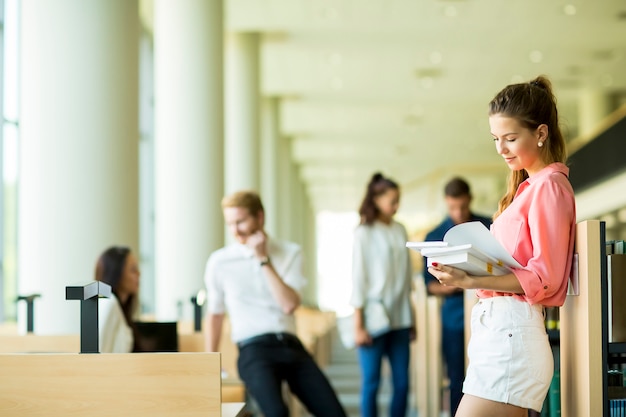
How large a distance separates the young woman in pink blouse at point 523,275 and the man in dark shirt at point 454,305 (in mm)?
3195

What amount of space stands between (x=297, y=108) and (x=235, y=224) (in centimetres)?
1645

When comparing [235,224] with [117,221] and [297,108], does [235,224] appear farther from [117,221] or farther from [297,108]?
[297,108]

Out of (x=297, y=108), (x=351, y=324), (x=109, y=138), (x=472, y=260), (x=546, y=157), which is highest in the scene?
(x=297, y=108)

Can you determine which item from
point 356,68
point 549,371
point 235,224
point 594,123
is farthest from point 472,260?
point 594,123

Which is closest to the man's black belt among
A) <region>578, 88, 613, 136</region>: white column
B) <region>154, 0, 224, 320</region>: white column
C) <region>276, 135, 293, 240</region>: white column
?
<region>154, 0, 224, 320</region>: white column

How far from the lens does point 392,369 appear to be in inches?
220

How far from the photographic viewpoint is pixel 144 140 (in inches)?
560

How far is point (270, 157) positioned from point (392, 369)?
14.1m

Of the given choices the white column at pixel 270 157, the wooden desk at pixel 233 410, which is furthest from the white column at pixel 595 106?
the wooden desk at pixel 233 410

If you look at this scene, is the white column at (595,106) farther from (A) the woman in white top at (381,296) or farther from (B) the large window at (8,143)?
(A) the woman in white top at (381,296)

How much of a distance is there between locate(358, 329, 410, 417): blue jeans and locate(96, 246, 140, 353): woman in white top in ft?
4.53

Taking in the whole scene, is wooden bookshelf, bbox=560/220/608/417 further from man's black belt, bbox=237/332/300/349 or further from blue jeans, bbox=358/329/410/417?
blue jeans, bbox=358/329/410/417

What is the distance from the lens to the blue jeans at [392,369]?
18.2 ft

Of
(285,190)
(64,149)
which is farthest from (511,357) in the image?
(285,190)
